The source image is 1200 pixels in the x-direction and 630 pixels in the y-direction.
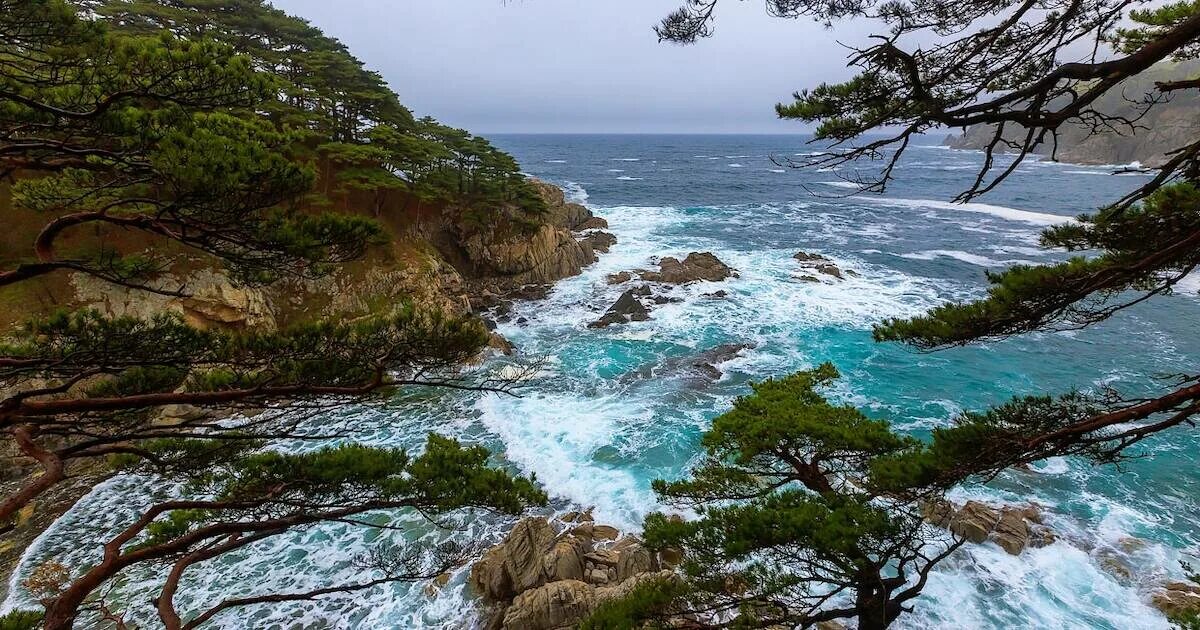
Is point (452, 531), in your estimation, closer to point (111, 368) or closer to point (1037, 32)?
point (111, 368)

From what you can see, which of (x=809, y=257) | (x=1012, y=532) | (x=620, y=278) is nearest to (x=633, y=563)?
(x=1012, y=532)

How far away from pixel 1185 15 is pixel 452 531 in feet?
41.9

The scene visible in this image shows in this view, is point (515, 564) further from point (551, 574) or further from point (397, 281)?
point (397, 281)

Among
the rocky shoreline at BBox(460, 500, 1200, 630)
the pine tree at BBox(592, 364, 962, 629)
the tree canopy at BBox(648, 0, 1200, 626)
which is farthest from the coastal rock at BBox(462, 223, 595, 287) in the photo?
the tree canopy at BBox(648, 0, 1200, 626)

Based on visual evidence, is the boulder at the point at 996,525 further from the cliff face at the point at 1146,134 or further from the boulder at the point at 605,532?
the cliff face at the point at 1146,134

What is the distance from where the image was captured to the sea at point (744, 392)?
898 cm

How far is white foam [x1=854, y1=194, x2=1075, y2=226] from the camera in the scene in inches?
1617

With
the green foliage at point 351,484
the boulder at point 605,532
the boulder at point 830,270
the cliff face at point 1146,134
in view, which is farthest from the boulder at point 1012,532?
the cliff face at point 1146,134

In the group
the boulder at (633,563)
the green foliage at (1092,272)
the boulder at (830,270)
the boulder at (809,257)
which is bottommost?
the boulder at (633,563)

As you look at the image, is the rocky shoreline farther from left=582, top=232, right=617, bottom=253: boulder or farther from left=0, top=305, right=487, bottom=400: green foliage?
left=582, top=232, right=617, bottom=253: boulder

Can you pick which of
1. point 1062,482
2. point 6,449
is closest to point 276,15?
point 6,449

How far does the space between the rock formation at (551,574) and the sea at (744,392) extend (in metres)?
0.59

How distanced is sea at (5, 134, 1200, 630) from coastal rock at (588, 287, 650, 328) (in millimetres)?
628

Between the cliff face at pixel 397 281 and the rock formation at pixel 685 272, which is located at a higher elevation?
the cliff face at pixel 397 281
